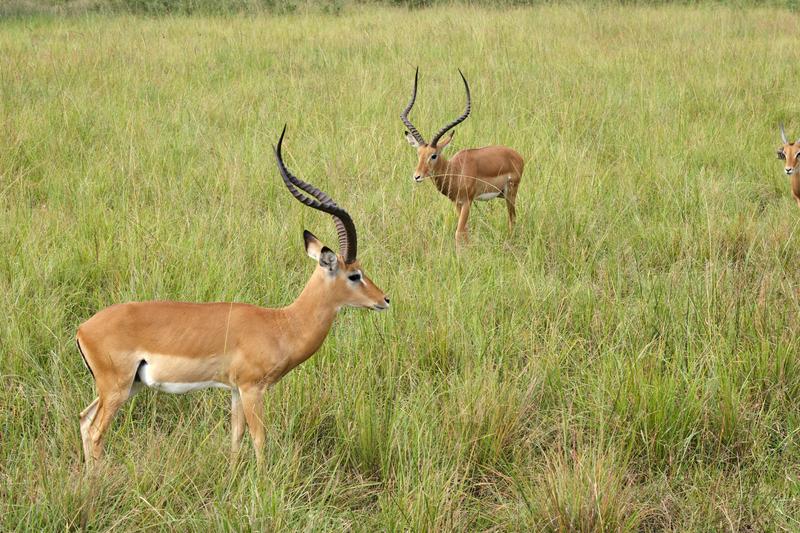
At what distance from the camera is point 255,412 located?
2908 mm

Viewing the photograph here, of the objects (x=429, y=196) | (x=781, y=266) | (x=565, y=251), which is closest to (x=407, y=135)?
(x=429, y=196)

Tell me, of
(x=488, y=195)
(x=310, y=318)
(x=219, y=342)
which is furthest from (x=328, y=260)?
(x=488, y=195)

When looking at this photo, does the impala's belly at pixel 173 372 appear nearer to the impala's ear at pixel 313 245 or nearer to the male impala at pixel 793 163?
the impala's ear at pixel 313 245

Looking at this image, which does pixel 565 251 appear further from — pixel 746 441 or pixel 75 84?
pixel 75 84

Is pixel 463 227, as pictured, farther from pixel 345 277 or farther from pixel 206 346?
pixel 206 346

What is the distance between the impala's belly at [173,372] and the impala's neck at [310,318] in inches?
12.3

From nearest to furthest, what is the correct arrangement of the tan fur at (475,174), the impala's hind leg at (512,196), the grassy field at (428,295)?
the grassy field at (428,295), the impala's hind leg at (512,196), the tan fur at (475,174)

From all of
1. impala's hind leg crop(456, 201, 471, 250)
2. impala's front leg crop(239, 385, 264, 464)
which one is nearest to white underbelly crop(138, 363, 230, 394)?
impala's front leg crop(239, 385, 264, 464)

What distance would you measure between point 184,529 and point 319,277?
1045mm

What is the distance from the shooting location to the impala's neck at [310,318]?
121 inches

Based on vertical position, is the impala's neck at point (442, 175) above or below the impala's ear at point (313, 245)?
below

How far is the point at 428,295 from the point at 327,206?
126cm

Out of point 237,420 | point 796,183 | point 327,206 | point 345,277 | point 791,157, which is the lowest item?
point 237,420

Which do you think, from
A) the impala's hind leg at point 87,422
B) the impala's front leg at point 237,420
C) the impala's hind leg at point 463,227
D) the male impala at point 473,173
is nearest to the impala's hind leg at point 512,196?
the male impala at point 473,173
